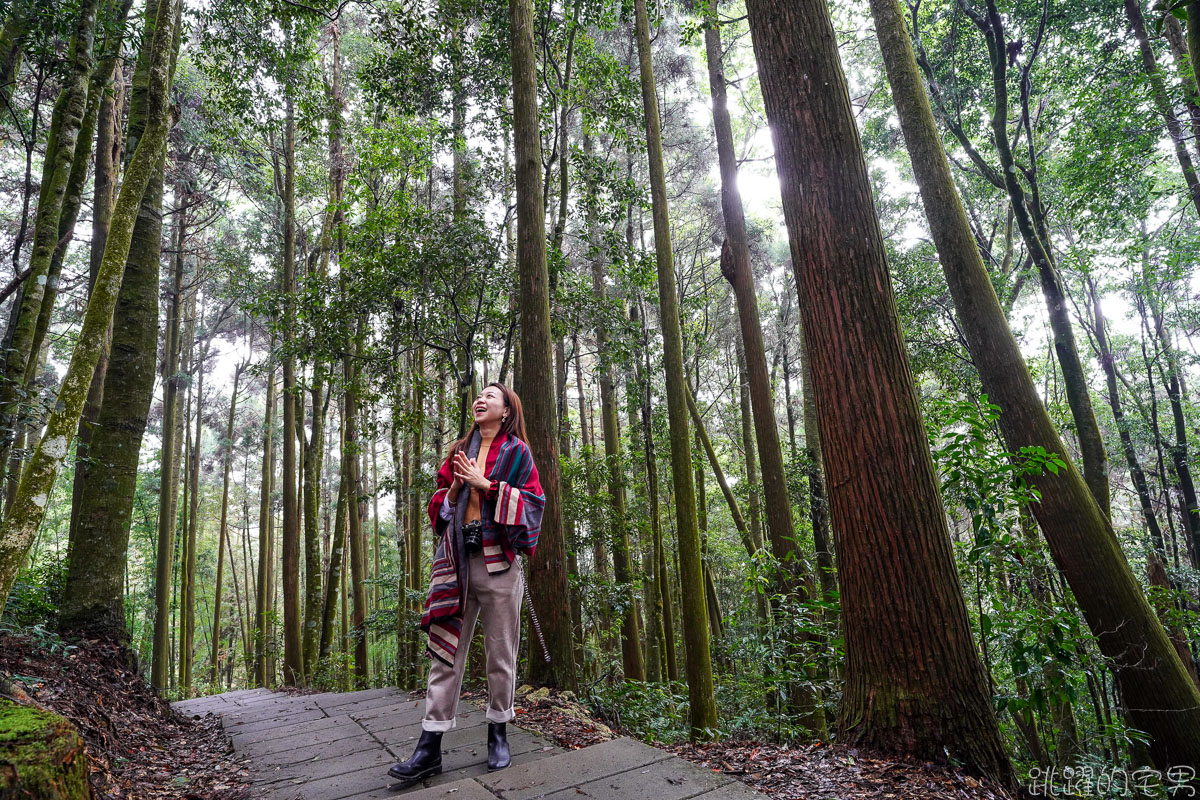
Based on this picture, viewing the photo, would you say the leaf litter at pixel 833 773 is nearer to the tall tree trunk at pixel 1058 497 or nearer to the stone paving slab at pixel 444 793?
the stone paving slab at pixel 444 793

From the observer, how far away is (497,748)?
2641 mm

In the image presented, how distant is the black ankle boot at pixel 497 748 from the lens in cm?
258

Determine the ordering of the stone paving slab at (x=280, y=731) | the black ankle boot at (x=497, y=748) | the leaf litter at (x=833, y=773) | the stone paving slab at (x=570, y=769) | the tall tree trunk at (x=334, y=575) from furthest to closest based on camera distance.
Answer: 1. the tall tree trunk at (x=334, y=575)
2. the stone paving slab at (x=280, y=731)
3. the black ankle boot at (x=497, y=748)
4. the stone paving slab at (x=570, y=769)
5. the leaf litter at (x=833, y=773)

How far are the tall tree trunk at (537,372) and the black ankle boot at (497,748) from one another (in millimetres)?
1801

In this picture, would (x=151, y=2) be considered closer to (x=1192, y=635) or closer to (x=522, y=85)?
(x=522, y=85)

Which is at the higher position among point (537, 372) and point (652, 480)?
point (537, 372)

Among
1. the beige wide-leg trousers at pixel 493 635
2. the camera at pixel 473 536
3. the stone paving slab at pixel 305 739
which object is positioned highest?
the camera at pixel 473 536

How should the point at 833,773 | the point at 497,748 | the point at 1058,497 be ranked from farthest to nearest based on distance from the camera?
the point at 1058,497 < the point at 497,748 < the point at 833,773

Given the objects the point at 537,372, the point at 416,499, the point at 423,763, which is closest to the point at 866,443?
the point at 423,763

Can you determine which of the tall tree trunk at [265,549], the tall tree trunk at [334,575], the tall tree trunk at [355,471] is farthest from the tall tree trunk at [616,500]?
the tall tree trunk at [265,549]

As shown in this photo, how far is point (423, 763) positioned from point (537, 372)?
3.00 meters

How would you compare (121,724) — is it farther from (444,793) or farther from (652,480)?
(652,480)

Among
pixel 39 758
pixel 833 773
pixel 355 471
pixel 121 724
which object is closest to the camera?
pixel 39 758

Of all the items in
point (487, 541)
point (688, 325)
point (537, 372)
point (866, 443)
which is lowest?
point (487, 541)
